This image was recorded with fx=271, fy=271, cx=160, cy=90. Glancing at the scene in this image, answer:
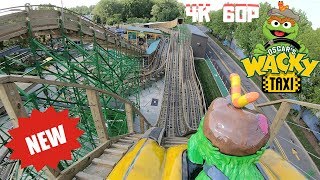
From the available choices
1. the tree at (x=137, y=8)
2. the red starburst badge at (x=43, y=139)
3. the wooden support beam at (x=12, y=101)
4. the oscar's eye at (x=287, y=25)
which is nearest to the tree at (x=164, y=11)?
the tree at (x=137, y=8)

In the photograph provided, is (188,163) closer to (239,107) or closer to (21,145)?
(239,107)

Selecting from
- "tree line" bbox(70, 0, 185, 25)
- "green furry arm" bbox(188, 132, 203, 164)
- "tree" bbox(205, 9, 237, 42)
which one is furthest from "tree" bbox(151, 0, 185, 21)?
"green furry arm" bbox(188, 132, 203, 164)

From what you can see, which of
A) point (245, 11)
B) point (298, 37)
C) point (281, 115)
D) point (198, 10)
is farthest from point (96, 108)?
point (198, 10)

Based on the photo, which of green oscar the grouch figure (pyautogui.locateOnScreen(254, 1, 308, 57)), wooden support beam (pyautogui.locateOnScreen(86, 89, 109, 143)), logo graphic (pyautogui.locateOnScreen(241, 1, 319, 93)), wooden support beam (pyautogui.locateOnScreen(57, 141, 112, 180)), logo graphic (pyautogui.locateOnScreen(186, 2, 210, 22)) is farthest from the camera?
logo graphic (pyautogui.locateOnScreen(186, 2, 210, 22))

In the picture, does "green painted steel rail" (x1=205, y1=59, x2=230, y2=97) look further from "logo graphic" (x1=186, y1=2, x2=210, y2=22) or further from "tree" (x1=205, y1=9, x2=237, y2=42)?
"tree" (x1=205, y1=9, x2=237, y2=42)

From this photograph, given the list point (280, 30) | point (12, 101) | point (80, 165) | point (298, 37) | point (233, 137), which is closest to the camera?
point (233, 137)

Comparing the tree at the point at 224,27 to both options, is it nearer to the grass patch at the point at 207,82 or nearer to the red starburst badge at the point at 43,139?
the grass patch at the point at 207,82

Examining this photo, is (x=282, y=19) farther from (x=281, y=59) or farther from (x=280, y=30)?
(x=281, y=59)
